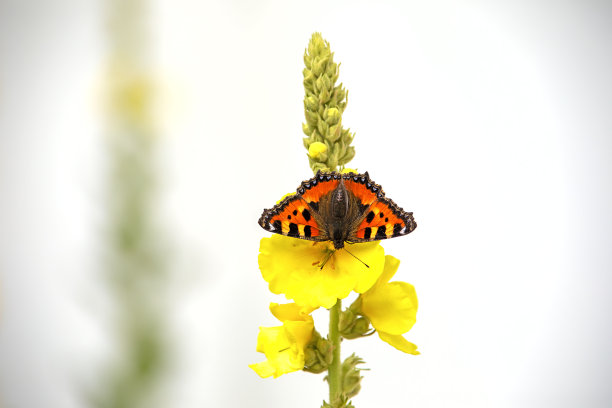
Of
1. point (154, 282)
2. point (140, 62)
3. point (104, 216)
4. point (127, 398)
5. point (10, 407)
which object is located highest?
point (140, 62)

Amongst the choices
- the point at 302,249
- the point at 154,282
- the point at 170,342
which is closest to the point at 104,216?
the point at 154,282

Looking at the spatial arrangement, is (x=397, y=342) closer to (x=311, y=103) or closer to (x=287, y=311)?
(x=287, y=311)

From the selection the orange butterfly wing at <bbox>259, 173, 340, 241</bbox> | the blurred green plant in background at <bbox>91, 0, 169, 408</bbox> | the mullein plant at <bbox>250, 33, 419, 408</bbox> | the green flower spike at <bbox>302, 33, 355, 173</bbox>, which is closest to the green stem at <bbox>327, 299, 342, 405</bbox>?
the mullein plant at <bbox>250, 33, 419, 408</bbox>

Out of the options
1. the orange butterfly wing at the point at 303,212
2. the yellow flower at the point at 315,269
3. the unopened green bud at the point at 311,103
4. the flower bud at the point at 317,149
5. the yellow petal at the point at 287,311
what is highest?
the unopened green bud at the point at 311,103

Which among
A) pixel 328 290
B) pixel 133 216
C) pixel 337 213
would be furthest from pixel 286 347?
pixel 133 216

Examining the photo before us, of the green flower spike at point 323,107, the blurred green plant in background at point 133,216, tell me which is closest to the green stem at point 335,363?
the green flower spike at point 323,107

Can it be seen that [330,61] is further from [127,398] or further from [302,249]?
[127,398]

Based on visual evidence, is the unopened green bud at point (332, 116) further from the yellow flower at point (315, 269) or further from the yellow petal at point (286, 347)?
the yellow petal at point (286, 347)
